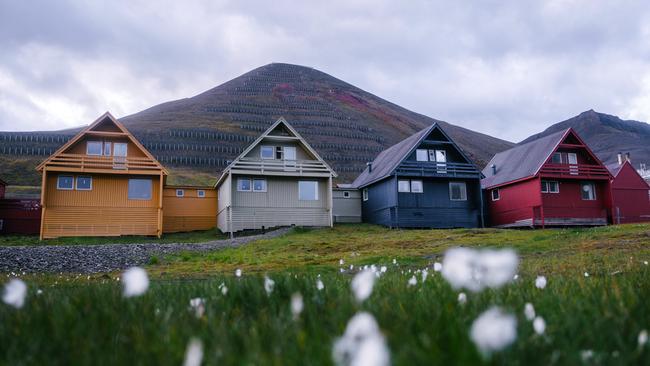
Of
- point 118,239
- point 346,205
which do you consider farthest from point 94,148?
point 346,205

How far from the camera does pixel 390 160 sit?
4131 centimetres

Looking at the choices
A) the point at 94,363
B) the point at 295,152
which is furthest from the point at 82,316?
the point at 295,152

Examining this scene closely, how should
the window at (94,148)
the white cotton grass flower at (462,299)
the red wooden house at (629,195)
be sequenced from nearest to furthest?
the white cotton grass flower at (462,299), the window at (94,148), the red wooden house at (629,195)

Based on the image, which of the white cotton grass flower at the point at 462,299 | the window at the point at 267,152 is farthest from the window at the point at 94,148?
the white cotton grass flower at the point at 462,299

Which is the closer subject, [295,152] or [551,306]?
[551,306]

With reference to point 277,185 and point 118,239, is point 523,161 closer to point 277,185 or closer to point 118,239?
point 277,185

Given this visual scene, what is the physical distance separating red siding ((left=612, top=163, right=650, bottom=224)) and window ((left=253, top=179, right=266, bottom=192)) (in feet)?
106

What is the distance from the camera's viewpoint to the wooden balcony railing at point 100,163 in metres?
33.3

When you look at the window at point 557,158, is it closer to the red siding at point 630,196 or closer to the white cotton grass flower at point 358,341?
the red siding at point 630,196

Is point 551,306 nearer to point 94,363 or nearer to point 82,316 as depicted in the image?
point 94,363

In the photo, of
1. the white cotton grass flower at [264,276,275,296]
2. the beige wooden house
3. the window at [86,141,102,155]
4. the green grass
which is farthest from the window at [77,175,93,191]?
the white cotton grass flower at [264,276,275,296]

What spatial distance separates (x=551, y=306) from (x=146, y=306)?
2765 millimetres

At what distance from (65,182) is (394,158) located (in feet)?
78.0

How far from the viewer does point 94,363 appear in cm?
216
